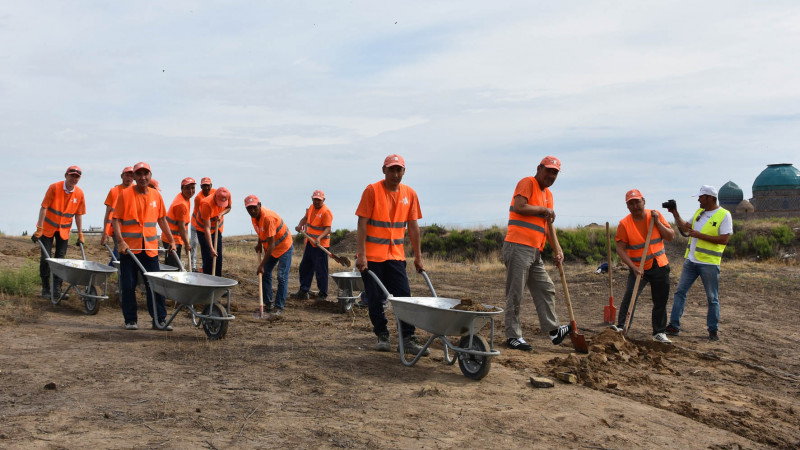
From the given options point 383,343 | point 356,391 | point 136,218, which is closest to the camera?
point 356,391

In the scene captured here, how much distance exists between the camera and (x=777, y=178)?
48.4m

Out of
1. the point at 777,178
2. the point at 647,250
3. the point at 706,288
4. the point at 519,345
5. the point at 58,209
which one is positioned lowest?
the point at 519,345

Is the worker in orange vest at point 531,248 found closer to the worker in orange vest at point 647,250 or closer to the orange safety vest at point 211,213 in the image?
the worker in orange vest at point 647,250

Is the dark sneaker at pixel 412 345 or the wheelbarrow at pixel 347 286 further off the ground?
the wheelbarrow at pixel 347 286

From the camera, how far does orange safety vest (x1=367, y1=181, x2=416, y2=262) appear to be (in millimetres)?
6629

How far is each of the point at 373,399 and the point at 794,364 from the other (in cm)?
513

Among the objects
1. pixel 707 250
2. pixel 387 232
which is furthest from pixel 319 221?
pixel 707 250

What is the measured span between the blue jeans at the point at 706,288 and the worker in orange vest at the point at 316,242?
16.4 feet

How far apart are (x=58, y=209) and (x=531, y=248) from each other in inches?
267

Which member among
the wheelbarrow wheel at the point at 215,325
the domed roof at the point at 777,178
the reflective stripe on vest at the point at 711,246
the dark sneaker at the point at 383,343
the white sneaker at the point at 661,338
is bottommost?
the white sneaker at the point at 661,338

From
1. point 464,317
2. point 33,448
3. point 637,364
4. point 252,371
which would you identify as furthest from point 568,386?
point 33,448

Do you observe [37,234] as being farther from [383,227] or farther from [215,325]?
[383,227]

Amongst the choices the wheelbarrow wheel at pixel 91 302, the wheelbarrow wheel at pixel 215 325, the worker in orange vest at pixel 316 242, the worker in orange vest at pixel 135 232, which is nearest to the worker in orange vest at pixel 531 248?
the wheelbarrow wheel at pixel 215 325

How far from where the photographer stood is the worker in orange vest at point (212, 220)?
10.6 meters
